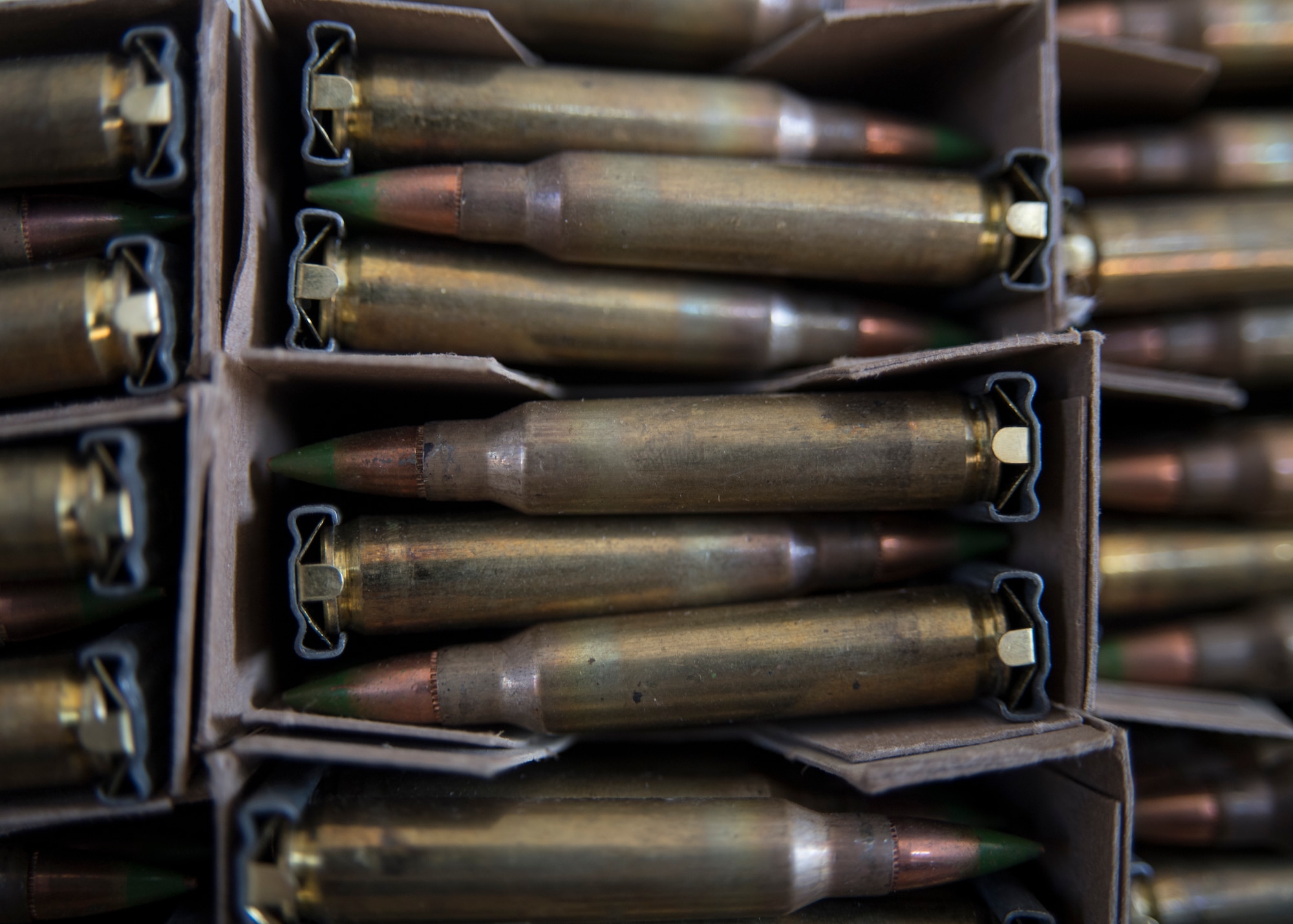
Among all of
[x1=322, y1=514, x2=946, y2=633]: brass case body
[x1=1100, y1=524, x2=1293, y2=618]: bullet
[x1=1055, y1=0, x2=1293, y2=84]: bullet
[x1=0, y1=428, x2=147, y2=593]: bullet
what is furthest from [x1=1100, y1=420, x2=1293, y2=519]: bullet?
[x1=0, y1=428, x2=147, y2=593]: bullet

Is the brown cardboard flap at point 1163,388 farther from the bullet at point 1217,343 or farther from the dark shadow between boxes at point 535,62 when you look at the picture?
the dark shadow between boxes at point 535,62

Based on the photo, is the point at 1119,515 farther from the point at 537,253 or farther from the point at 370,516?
the point at 370,516

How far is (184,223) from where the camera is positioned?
112 cm

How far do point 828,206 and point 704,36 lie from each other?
371 millimetres

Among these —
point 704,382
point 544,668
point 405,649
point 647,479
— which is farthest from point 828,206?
point 405,649

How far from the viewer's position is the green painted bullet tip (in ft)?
3.61

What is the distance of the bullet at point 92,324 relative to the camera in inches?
37.4

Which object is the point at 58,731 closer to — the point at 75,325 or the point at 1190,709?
the point at 75,325

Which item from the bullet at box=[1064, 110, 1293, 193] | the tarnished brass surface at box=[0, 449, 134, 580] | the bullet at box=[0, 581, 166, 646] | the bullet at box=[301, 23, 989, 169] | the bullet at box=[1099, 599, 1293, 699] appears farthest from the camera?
the bullet at box=[1064, 110, 1293, 193]

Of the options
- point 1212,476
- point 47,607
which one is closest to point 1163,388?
point 1212,476

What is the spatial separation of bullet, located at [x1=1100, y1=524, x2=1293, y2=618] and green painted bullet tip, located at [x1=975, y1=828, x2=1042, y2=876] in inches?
18.4

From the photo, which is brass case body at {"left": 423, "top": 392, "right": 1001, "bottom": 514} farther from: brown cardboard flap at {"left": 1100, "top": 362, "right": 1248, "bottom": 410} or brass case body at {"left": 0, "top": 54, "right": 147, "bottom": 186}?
brass case body at {"left": 0, "top": 54, "right": 147, "bottom": 186}

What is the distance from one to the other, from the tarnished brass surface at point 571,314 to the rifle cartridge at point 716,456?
0.13 m

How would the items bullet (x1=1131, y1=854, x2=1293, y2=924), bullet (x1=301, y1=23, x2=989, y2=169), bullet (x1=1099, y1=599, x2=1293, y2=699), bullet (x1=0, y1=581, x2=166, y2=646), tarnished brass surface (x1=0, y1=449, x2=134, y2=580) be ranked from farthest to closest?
1. bullet (x1=1099, y1=599, x2=1293, y2=699)
2. bullet (x1=1131, y1=854, x2=1293, y2=924)
3. bullet (x1=301, y1=23, x2=989, y2=169)
4. bullet (x1=0, y1=581, x2=166, y2=646)
5. tarnished brass surface (x1=0, y1=449, x2=134, y2=580)
